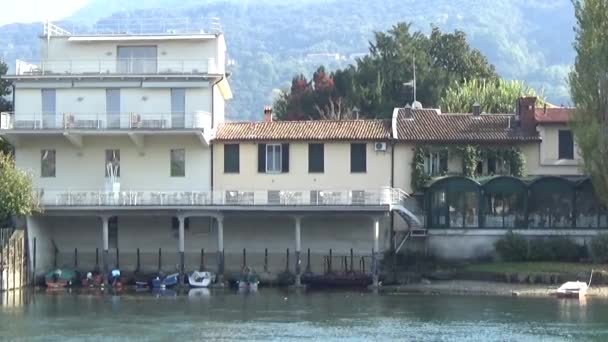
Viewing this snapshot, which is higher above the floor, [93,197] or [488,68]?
[488,68]

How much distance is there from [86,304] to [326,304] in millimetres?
9867

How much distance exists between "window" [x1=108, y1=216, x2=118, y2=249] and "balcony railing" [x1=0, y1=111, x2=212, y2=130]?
15.4 ft

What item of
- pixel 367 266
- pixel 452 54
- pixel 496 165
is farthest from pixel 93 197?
pixel 452 54

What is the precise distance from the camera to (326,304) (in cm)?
5788

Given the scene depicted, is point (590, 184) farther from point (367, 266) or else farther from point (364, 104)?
point (364, 104)

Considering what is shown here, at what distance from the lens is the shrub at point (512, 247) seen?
65438 mm

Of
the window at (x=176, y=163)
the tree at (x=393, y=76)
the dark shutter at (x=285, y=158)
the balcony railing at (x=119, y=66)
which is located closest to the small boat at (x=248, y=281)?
the dark shutter at (x=285, y=158)

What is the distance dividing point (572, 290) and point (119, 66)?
25.6m

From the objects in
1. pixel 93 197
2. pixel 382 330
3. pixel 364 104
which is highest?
pixel 364 104

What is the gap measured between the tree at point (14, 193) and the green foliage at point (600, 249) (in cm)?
2561

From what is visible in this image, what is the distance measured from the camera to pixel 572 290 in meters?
58.9

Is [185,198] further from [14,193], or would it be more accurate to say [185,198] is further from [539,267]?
[539,267]

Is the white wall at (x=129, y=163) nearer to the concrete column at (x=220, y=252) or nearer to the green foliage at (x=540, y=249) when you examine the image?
the concrete column at (x=220, y=252)

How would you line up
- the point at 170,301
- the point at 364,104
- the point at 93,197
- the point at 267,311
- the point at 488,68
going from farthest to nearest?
the point at 488,68 < the point at 364,104 < the point at 93,197 < the point at 170,301 < the point at 267,311
